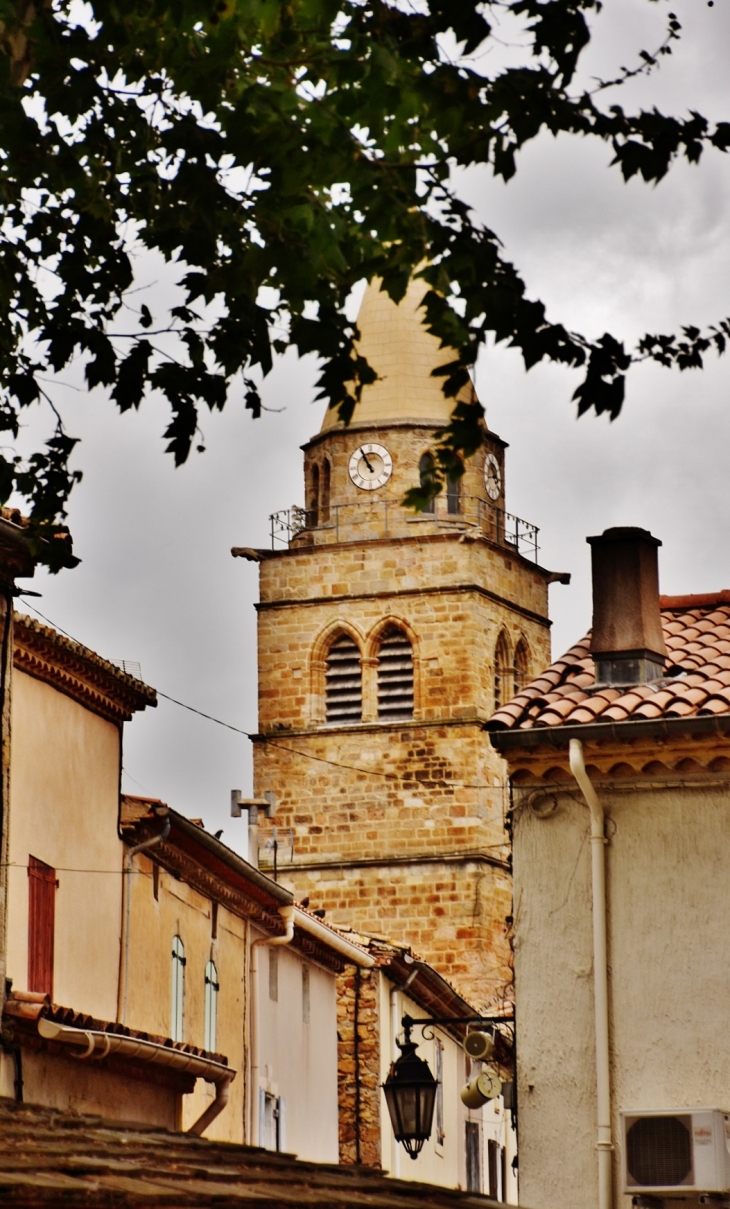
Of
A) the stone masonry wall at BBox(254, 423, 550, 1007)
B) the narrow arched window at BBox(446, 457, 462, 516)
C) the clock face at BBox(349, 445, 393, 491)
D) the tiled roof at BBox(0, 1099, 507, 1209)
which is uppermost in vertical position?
the clock face at BBox(349, 445, 393, 491)

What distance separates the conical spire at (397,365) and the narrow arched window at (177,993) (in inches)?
1379

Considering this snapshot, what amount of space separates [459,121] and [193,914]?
1616 cm

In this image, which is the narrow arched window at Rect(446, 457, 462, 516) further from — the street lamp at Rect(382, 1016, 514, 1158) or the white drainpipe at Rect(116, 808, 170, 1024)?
the street lamp at Rect(382, 1016, 514, 1158)

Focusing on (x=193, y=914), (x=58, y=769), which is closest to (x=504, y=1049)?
(x=193, y=914)

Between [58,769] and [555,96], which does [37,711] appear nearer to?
[58,769]

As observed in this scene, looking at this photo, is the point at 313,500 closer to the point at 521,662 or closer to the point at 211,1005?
the point at 521,662

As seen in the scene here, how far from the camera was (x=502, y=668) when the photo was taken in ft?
192

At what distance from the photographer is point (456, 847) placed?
179ft

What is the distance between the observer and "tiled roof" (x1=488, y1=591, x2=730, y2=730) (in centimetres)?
1485

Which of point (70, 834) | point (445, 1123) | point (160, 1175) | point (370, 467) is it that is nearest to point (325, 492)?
point (370, 467)

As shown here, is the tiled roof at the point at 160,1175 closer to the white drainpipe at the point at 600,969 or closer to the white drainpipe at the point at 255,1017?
the white drainpipe at the point at 600,969

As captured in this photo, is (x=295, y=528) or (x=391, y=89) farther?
(x=295, y=528)

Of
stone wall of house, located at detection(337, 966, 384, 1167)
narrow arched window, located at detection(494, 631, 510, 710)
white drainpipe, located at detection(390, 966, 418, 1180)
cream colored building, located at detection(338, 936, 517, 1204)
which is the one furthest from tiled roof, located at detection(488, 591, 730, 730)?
narrow arched window, located at detection(494, 631, 510, 710)

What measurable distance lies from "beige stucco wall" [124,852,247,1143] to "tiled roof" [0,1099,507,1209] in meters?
7.22
